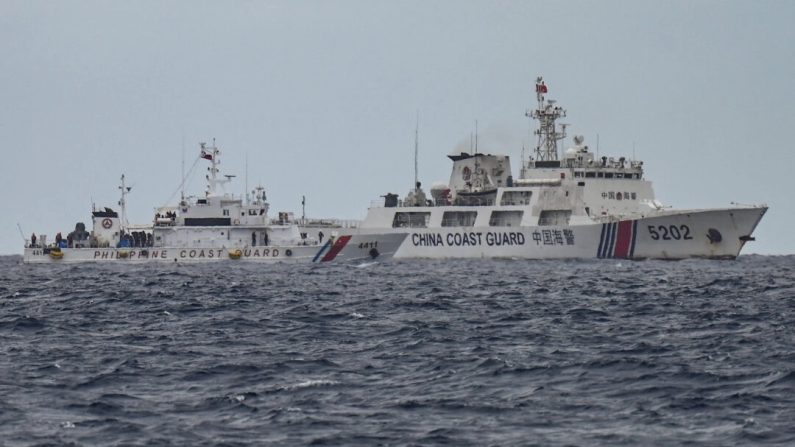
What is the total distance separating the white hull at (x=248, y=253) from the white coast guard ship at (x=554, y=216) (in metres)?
2.51

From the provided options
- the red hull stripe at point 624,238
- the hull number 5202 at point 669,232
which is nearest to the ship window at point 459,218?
the red hull stripe at point 624,238

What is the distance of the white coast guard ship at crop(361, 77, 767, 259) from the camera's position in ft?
221

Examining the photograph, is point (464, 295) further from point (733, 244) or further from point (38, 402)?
point (733, 244)

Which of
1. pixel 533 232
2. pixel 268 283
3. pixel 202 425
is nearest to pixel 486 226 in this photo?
pixel 533 232

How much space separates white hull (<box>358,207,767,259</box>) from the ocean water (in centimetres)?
3153

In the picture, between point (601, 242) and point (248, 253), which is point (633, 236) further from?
point (248, 253)

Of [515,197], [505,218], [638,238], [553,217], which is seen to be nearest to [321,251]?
[505,218]

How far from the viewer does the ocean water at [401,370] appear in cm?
1421

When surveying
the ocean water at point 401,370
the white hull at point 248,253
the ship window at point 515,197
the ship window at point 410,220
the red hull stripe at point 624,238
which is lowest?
the ocean water at point 401,370

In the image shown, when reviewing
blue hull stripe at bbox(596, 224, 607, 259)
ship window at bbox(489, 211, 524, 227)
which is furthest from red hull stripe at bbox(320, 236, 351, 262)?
blue hull stripe at bbox(596, 224, 607, 259)

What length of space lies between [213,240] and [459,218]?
1694 centimetres

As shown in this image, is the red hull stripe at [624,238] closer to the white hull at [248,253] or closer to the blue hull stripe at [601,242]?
the blue hull stripe at [601,242]

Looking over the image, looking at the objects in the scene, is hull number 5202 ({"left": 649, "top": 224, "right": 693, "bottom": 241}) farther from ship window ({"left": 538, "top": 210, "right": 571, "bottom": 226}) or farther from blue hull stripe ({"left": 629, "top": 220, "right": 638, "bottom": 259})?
ship window ({"left": 538, "top": 210, "right": 571, "bottom": 226})

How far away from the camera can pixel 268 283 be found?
46.0 meters
